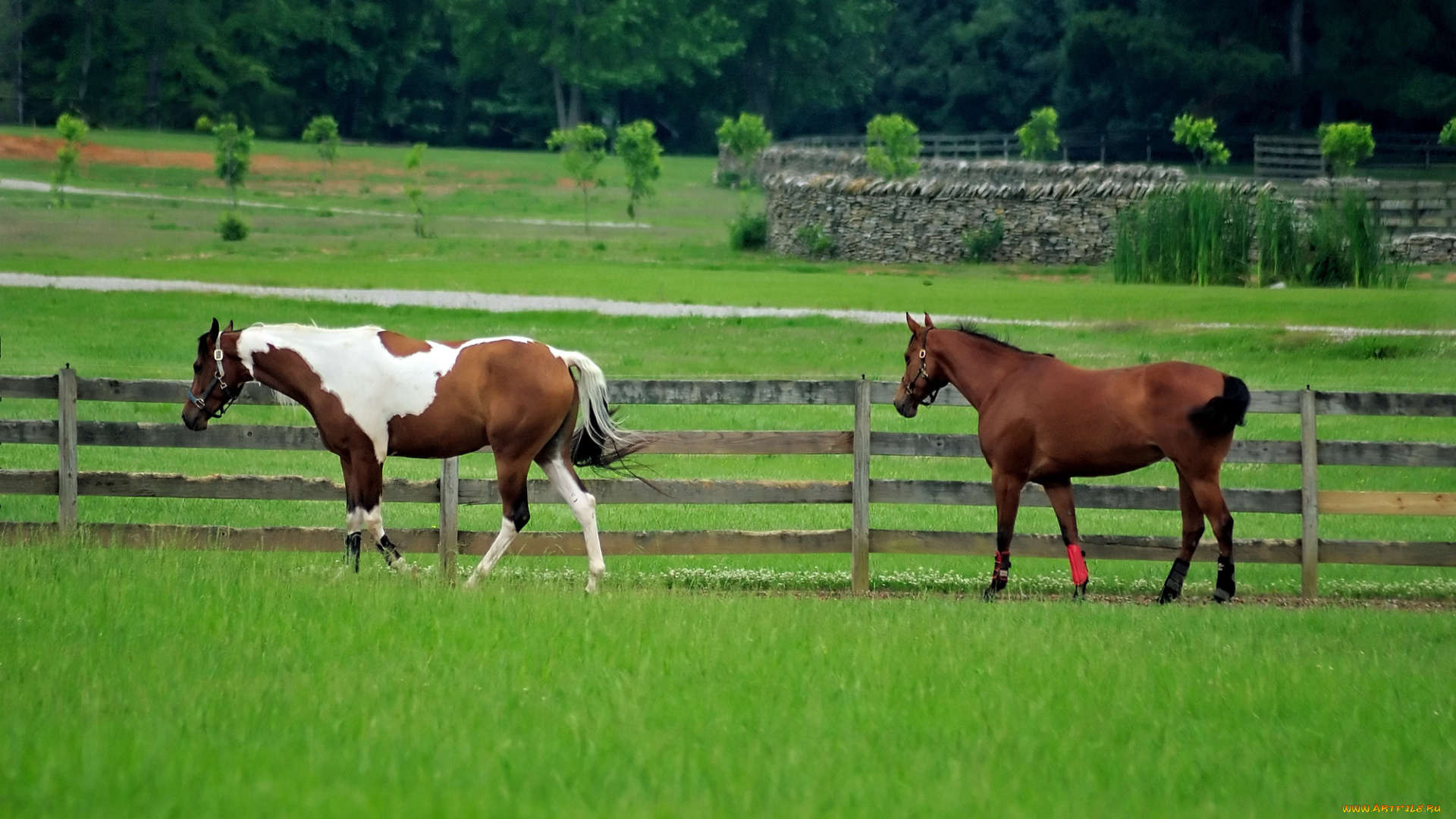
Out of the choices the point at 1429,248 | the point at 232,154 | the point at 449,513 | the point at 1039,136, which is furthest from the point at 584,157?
the point at 449,513

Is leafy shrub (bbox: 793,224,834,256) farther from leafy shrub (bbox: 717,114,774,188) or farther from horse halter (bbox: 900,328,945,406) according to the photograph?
horse halter (bbox: 900,328,945,406)

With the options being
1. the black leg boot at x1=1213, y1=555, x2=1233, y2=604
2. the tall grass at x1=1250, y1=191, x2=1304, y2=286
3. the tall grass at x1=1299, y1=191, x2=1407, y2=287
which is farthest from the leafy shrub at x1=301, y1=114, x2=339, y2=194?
the black leg boot at x1=1213, y1=555, x2=1233, y2=604

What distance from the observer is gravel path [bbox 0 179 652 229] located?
56.8 m

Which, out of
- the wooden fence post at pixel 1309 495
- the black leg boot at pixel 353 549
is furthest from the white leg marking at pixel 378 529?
the wooden fence post at pixel 1309 495

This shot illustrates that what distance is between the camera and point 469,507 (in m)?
15.7

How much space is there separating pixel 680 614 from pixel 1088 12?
7013 centimetres

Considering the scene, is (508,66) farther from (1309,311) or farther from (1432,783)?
(1432,783)

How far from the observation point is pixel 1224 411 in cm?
992

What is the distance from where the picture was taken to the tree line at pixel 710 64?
68.9 m

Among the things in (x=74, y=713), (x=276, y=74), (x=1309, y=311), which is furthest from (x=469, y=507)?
(x=276, y=74)

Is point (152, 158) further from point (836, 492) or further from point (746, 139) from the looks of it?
point (836, 492)

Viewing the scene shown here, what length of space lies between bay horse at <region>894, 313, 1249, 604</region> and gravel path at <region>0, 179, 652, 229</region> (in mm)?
45444

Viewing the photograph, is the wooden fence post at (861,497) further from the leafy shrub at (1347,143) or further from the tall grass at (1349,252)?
the leafy shrub at (1347,143)

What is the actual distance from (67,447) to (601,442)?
4122 mm
